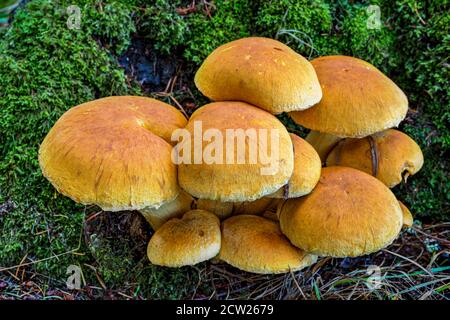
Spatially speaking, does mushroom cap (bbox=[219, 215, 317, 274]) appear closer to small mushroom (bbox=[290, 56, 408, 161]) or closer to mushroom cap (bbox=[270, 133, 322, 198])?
mushroom cap (bbox=[270, 133, 322, 198])

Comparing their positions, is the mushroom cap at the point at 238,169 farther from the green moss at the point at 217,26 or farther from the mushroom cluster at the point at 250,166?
the green moss at the point at 217,26

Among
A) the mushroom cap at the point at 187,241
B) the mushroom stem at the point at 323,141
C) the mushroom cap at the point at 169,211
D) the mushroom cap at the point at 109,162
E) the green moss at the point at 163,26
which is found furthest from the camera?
the green moss at the point at 163,26

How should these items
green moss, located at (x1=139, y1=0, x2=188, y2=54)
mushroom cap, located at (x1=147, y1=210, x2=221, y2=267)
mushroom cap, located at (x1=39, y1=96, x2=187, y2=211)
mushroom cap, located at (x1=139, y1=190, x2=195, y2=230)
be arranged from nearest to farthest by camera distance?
mushroom cap, located at (x1=39, y1=96, x2=187, y2=211) < mushroom cap, located at (x1=147, y1=210, x2=221, y2=267) < mushroom cap, located at (x1=139, y1=190, x2=195, y2=230) < green moss, located at (x1=139, y1=0, x2=188, y2=54)

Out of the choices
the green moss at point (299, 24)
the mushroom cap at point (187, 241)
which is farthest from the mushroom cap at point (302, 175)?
the green moss at point (299, 24)

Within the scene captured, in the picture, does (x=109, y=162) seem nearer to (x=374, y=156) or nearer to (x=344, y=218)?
(x=344, y=218)

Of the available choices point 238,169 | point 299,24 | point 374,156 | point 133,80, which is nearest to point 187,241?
point 238,169

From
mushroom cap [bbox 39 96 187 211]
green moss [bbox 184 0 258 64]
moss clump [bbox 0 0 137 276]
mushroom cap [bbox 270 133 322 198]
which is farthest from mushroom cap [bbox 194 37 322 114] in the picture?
moss clump [bbox 0 0 137 276]
